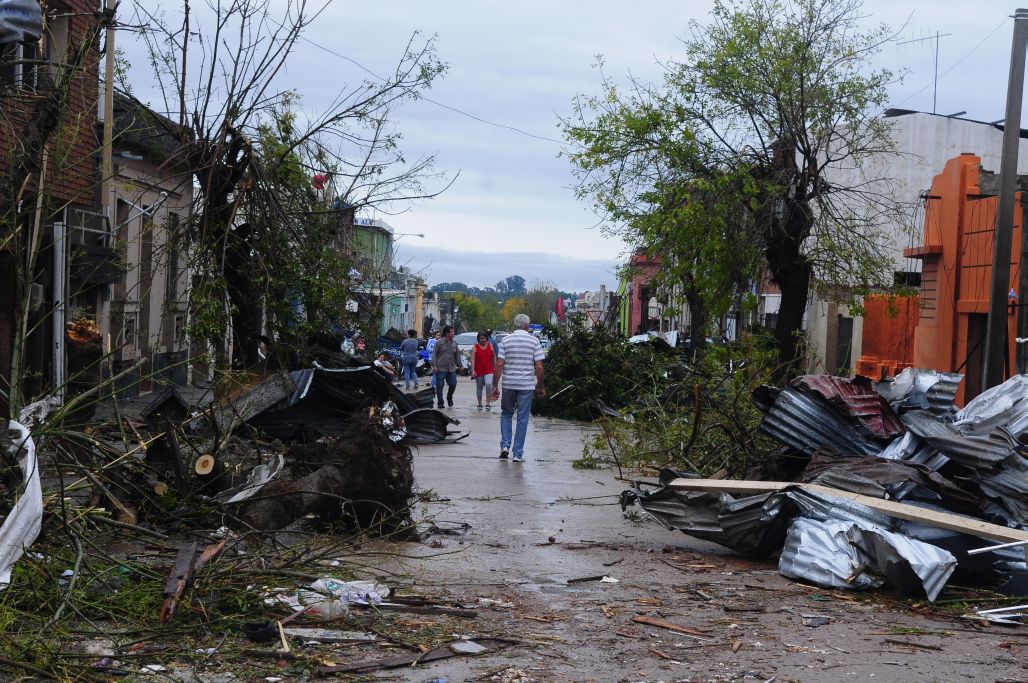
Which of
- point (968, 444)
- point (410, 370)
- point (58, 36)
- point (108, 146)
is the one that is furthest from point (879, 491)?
point (410, 370)

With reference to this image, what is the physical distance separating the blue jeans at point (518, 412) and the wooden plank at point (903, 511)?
5241 millimetres

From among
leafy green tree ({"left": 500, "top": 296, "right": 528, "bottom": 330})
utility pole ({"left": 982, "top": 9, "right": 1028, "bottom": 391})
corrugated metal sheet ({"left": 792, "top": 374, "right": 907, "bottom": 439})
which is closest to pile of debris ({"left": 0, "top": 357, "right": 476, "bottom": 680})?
corrugated metal sheet ({"left": 792, "top": 374, "right": 907, "bottom": 439})

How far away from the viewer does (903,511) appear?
7309mm

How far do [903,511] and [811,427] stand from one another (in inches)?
85.5

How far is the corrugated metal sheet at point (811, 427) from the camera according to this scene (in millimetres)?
9352

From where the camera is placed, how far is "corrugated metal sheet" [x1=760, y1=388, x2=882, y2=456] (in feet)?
30.7

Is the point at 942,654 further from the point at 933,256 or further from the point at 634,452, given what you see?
the point at 933,256

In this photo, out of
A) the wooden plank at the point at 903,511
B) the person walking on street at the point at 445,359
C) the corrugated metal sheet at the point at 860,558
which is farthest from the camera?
the person walking on street at the point at 445,359

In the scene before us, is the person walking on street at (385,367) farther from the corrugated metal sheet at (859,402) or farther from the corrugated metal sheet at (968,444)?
the corrugated metal sheet at (968,444)

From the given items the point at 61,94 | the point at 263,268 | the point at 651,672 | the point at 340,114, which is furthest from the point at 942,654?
the point at 340,114

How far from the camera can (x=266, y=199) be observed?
13.4m

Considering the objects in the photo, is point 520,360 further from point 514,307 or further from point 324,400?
point 514,307

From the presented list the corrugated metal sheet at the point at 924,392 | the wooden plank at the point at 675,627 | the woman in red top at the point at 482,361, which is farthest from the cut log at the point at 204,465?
the woman in red top at the point at 482,361

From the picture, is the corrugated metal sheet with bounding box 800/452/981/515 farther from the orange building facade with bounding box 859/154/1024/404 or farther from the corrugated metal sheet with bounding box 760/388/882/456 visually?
the orange building facade with bounding box 859/154/1024/404
